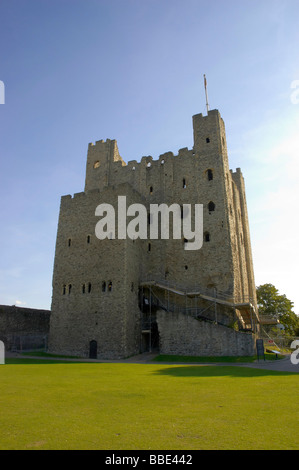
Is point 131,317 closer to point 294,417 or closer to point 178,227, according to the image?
point 178,227

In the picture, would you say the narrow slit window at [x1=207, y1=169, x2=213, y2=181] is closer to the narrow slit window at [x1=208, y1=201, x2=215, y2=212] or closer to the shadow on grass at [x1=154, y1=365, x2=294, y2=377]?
the narrow slit window at [x1=208, y1=201, x2=215, y2=212]

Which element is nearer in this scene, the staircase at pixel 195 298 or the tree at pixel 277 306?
the staircase at pixel 195 298

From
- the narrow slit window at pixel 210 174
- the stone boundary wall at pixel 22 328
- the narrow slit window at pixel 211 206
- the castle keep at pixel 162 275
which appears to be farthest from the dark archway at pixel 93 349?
the narrow slit window at pixel 210 174

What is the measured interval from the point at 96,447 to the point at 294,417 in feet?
Answer: 11.4

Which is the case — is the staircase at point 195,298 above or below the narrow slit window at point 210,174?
below

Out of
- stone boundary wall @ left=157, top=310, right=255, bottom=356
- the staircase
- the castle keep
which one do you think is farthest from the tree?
stone boundary wall @ left=157, top=310, right=255, bottom=356

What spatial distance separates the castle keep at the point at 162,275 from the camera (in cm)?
2233

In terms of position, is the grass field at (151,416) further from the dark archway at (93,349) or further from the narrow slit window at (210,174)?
the narrow slit window at (210,174)

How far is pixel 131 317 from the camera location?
2372 cm

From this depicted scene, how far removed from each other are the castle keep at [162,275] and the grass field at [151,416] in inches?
512

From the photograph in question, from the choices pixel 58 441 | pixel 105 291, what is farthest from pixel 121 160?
pixel 58 441

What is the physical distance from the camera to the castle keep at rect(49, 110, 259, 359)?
73.3 feet

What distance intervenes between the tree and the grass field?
102 feet
